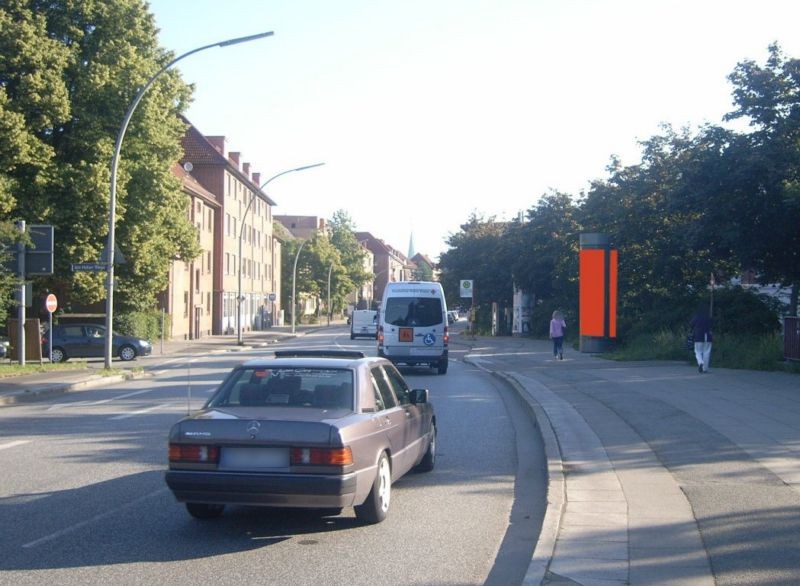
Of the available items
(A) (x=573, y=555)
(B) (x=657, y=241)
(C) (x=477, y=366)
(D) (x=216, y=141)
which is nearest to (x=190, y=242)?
(C) (x=477, y=366)

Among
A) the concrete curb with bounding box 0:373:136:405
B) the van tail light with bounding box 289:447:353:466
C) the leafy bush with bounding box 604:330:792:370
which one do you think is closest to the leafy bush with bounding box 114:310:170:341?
the concrete curb with bounding box 0:373:136:405

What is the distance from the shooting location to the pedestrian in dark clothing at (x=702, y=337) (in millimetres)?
20828

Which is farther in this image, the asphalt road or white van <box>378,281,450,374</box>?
white van <box>378,281,450,374</box>

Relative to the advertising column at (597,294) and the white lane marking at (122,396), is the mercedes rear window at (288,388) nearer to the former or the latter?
the white lane marking at (122,396)

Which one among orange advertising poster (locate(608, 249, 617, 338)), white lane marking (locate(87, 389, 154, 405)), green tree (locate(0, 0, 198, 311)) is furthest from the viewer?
orange advertising poster (locate(608, 249, 617, 338))

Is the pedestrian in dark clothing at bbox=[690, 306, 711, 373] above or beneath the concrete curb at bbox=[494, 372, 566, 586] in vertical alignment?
above

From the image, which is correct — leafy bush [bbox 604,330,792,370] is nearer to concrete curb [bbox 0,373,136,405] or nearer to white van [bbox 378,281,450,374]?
white van [bbox 378,281,450,374]

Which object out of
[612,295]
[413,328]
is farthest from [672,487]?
[612,295]

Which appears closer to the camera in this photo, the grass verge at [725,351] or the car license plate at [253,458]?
the car license plate at [253,458]

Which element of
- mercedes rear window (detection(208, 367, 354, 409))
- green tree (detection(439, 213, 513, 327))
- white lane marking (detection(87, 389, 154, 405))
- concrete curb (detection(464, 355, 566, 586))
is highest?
green tree (detection(439, 213, 513, 327))

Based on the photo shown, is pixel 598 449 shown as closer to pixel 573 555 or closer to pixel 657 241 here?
pixel 573 555

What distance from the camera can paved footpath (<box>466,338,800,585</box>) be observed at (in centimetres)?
592

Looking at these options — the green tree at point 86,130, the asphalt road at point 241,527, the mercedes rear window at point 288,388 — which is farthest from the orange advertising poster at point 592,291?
the mercedes rear window at point 288,388

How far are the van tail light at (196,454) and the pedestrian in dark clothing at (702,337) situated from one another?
16.3 m
